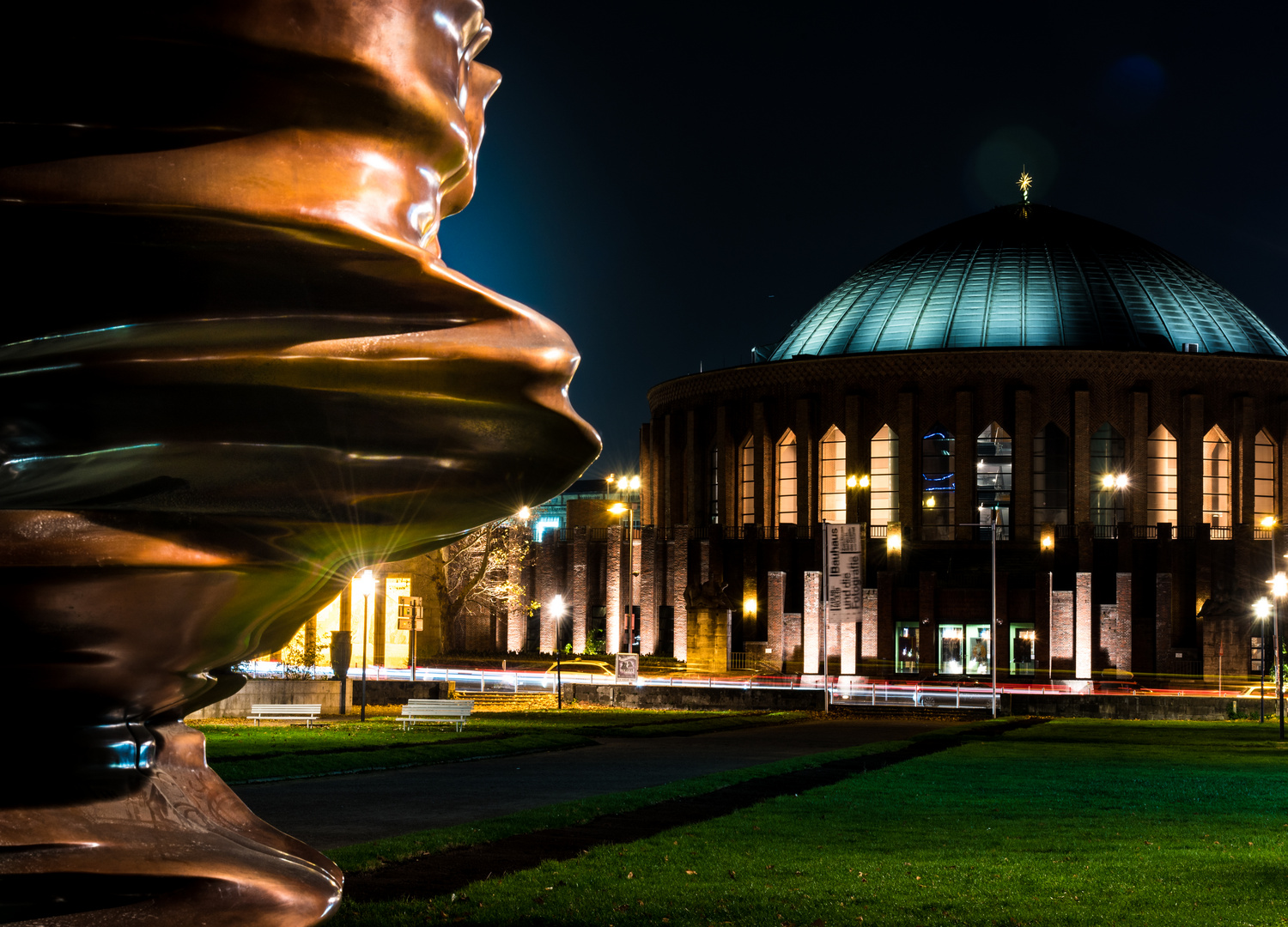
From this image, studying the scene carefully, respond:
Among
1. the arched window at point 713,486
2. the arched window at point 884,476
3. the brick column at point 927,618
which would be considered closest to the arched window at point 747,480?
the arched window at point 713,486

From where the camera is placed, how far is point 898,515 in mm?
74625

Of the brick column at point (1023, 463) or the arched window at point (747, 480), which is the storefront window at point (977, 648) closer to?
the brick column at point (1023, 463)

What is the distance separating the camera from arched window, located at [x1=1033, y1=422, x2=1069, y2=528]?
73188mm

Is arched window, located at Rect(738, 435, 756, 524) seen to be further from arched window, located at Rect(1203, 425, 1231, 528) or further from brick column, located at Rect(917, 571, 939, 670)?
arched window, located at Rect(1203, 425, 1231, 528)

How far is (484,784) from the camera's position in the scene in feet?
62.8

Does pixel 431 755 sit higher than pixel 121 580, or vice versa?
pixel 121 580

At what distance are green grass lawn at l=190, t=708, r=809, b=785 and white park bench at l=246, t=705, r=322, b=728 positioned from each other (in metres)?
0.34

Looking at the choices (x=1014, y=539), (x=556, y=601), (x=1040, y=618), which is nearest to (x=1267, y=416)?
(x=1014, y=539)

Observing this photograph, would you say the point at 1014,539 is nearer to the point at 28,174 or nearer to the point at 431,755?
the point at 431,755

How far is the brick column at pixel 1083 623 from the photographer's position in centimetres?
5984

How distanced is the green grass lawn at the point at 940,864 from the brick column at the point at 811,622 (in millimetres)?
37799

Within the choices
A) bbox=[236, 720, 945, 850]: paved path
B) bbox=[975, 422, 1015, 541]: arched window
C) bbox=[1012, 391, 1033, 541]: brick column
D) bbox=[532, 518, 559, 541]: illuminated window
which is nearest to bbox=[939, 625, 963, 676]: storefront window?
bbox=[1012, 391, 1033, 541]: brick column

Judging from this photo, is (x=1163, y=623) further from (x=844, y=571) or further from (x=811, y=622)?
(x=844, y=571)

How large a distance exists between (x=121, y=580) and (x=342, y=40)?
0.77m
